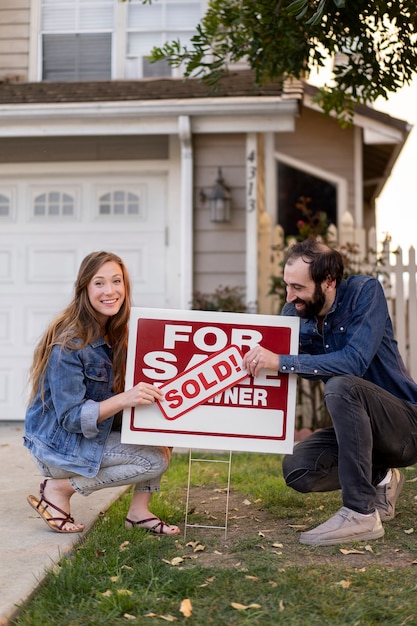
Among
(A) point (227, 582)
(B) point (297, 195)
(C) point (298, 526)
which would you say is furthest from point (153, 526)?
(B) point (297, 195)

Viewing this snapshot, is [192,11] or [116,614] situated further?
[192,11]

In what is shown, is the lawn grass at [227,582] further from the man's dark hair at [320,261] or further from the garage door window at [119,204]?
the garage door window at [119,204]

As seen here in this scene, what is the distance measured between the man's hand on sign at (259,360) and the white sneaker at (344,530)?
69cm

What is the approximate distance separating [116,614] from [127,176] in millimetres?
5816

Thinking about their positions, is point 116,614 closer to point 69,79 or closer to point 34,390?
point 34,390

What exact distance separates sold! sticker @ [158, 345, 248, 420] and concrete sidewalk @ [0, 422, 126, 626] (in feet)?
2.43

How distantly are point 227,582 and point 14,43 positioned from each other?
7.09 m

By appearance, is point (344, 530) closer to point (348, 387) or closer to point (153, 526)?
point (348, 387)

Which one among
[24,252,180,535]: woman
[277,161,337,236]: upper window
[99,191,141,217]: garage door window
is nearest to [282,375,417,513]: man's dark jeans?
[24,252,180,535]: woman

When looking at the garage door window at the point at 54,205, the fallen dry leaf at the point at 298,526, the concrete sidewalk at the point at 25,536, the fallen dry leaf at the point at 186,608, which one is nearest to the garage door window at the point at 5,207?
the garage door window at the point at 54,205

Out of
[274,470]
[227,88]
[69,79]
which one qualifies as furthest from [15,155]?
Answer: [274,470]

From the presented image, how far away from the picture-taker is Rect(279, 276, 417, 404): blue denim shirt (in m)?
3.37

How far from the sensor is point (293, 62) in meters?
5.42

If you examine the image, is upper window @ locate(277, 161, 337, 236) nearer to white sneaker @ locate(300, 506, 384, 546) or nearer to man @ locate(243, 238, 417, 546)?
man @ locate(243, 238, 417, 546)
